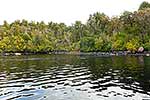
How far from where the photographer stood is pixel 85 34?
156m

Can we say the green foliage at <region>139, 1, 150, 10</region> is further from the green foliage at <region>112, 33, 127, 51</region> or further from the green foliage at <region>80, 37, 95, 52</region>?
the green foliage at <region>80, 37, 95, 52</region>

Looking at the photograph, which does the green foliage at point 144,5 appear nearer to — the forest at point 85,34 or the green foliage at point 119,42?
the forest at point 85,34

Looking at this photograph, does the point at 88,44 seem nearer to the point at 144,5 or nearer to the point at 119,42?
the point at 119,42

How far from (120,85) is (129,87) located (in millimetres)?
1686

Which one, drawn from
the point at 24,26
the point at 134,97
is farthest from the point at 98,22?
the point at 134,97

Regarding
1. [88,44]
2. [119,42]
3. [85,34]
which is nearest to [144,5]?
[119,42]

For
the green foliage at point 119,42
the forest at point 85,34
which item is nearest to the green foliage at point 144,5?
the forest at point 85,34

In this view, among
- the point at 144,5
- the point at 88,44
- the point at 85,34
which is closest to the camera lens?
the point at 144,5

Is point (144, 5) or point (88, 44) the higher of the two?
point (144, 5)

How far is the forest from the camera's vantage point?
116350mm

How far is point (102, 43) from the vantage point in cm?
12938

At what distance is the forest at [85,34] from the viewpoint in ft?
382

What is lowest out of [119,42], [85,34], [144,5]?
[119,42]

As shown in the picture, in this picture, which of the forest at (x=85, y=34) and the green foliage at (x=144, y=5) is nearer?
the forest at (x=85, y=34)
